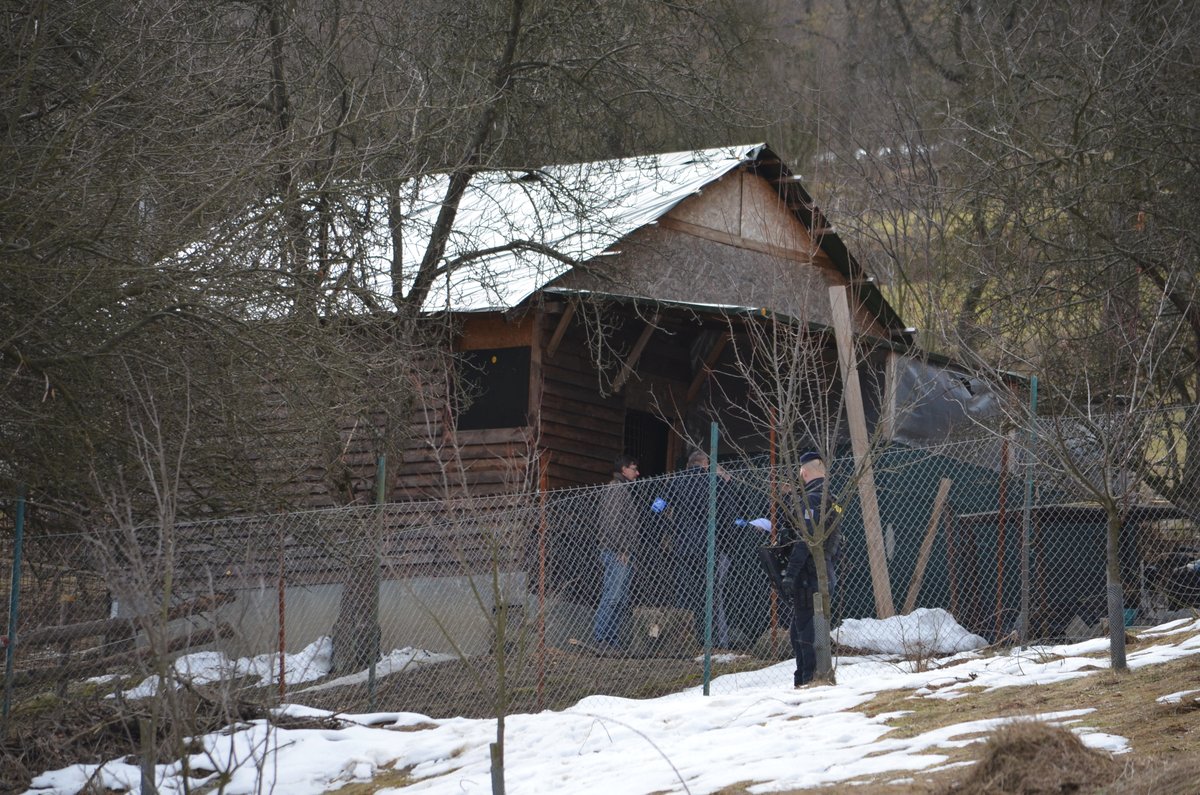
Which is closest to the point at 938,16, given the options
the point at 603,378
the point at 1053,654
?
the point at 603,378

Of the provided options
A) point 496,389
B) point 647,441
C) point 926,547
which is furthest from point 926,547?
point 647,441

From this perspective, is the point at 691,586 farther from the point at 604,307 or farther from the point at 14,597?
the point at 14,597

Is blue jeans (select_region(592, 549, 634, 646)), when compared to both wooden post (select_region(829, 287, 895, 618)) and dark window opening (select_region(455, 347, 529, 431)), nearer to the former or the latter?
wooden post (select_region(829, 287, 895, 618))

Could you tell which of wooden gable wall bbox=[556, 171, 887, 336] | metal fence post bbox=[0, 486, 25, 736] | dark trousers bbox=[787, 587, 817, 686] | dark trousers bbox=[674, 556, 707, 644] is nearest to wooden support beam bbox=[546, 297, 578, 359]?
wooden gable wall bbox=[556, 171, 887, 336]

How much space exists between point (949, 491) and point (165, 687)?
27.9 feet

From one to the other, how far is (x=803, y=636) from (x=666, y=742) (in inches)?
75.2

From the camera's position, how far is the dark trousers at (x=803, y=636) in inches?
370

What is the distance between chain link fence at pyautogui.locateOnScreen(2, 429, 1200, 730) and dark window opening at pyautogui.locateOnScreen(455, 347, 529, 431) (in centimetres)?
173

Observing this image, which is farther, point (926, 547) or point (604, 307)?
point (604, 307)

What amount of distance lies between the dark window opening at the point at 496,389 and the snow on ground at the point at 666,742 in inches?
198

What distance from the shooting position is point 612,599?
11492 mm

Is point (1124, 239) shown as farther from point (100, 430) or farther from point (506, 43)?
point (100, 430)

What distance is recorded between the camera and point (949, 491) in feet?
39.6

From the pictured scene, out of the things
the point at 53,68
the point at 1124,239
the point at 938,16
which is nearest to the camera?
the point at 53,68
